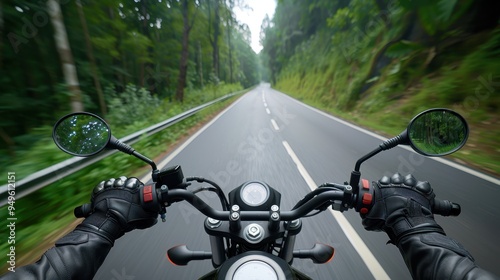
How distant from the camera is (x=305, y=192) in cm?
411

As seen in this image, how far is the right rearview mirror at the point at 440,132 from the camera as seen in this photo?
1.42 metres

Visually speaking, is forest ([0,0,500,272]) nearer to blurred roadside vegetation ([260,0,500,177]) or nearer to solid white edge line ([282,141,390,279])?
blurred roadside vegetation ([260,0,500,177])

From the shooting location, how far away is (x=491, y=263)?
243 cm

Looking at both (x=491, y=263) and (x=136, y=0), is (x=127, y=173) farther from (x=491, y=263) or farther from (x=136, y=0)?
(x=136, y=0)

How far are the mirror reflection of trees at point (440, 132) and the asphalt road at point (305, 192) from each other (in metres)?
1.46

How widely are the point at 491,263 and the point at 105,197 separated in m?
3.52

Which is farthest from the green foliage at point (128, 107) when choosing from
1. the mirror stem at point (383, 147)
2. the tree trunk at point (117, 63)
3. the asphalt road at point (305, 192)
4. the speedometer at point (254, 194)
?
the mirror stem at point (383, 147)

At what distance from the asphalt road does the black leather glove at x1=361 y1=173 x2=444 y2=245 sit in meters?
1.21

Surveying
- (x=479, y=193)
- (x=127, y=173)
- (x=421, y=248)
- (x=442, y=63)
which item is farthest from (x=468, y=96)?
(x=127, y=173)

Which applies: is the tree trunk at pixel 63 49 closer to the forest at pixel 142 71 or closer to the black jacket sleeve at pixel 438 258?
the forest at pixel 142 71

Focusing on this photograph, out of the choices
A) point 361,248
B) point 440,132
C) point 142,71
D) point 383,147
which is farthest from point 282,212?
point 142,71

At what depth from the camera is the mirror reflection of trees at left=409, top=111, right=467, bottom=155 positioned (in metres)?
1.43

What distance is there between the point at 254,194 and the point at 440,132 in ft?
3.92

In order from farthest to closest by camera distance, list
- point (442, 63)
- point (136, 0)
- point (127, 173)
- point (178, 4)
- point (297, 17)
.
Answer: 1. point (297, 17)
2. point (178, 4)
3. point (136, 0)
4. point (442, 63)
5. point (127, 173)
